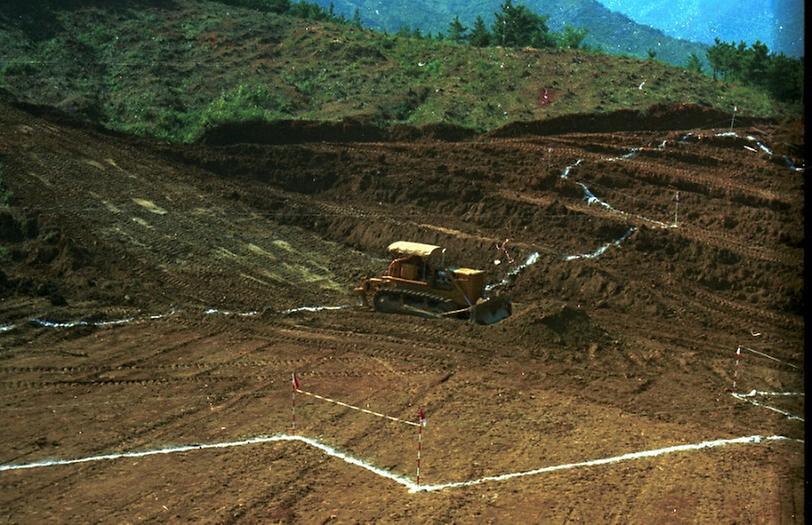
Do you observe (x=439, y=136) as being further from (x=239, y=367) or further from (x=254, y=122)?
(x=239, y=367)

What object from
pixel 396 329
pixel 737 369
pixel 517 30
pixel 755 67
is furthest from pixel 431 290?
pixel 517 30

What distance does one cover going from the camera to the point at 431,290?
1852cm

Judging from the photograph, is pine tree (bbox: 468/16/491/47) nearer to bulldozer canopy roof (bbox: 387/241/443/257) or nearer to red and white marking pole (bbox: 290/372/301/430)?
bulldozer canopy roof (bbox: 387/241/443/257)

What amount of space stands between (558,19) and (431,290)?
85.7 m

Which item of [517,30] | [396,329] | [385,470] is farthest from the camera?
[517,30]

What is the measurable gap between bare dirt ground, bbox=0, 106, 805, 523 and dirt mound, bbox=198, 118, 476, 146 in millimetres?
610

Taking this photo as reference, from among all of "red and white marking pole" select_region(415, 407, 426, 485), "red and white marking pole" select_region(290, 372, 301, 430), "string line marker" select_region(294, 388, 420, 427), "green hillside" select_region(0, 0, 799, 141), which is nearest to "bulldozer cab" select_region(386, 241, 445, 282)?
"red and white marking pole" select_region(290, 372, 301, 430)

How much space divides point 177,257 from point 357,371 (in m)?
8.51

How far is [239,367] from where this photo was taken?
1593 centimetres

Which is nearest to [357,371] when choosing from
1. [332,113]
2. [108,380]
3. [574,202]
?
[108,380]

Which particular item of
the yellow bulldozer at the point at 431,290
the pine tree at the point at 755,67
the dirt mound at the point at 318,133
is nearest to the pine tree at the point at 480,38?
the pine tree at the point at 755,67

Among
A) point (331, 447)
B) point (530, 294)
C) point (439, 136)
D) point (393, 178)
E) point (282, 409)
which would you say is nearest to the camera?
point (331, 447)

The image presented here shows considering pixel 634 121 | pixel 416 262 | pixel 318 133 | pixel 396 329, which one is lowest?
pixel 396 329

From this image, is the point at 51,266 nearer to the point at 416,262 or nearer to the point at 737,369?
the point at 416,262
